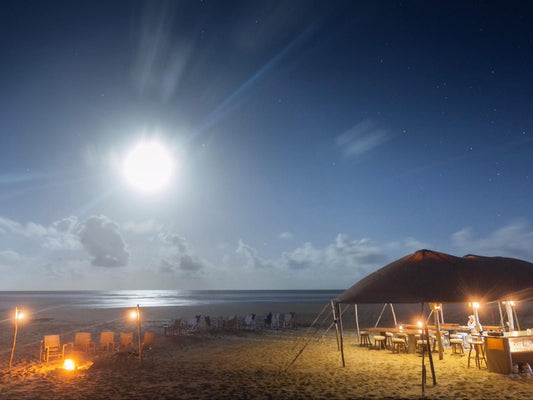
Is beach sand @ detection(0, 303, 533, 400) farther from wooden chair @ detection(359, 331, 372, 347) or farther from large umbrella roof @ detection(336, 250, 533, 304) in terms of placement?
large umbrella roof @ detection(336, 250, 533, 304)

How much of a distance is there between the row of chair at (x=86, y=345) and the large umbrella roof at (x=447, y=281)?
872cm

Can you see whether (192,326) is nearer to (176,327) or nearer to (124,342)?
(176,327)

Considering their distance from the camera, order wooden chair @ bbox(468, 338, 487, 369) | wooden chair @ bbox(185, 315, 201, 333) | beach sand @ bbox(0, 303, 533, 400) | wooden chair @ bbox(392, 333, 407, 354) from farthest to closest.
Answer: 1. wooden chair @ bbox(185, 315, 201, 333)
2. wooden chair @ bbox(392, 333, 407, 354)
3. wooden chair @ bbox(468, 338, 487, 369)
4. beach sand @ bbox(0, 303, 533, 400)

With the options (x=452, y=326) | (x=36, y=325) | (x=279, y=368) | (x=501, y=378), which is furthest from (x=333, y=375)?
(x=36, y=325)

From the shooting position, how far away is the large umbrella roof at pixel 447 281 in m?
10.3

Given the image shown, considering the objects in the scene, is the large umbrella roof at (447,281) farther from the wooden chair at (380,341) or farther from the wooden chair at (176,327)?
the wooden chair at (176,327)

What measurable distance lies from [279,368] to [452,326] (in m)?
8.92

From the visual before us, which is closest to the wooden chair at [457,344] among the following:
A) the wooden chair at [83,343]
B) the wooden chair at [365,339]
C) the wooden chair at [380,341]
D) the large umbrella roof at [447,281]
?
the wooden chair at [380,341]

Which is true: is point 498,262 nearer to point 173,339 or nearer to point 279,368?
point 279,368

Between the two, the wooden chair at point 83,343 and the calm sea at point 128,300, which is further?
the calm sea at point 128,300

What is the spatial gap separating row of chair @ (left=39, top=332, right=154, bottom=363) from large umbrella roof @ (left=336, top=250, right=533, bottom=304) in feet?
28.6

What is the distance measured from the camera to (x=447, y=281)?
10562mm

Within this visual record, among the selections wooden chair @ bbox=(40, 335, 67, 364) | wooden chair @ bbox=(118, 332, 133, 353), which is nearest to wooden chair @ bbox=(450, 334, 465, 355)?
wooden chair @ bbox=(118, 332, 133, 353)

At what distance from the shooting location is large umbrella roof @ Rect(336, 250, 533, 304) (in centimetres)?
1031
